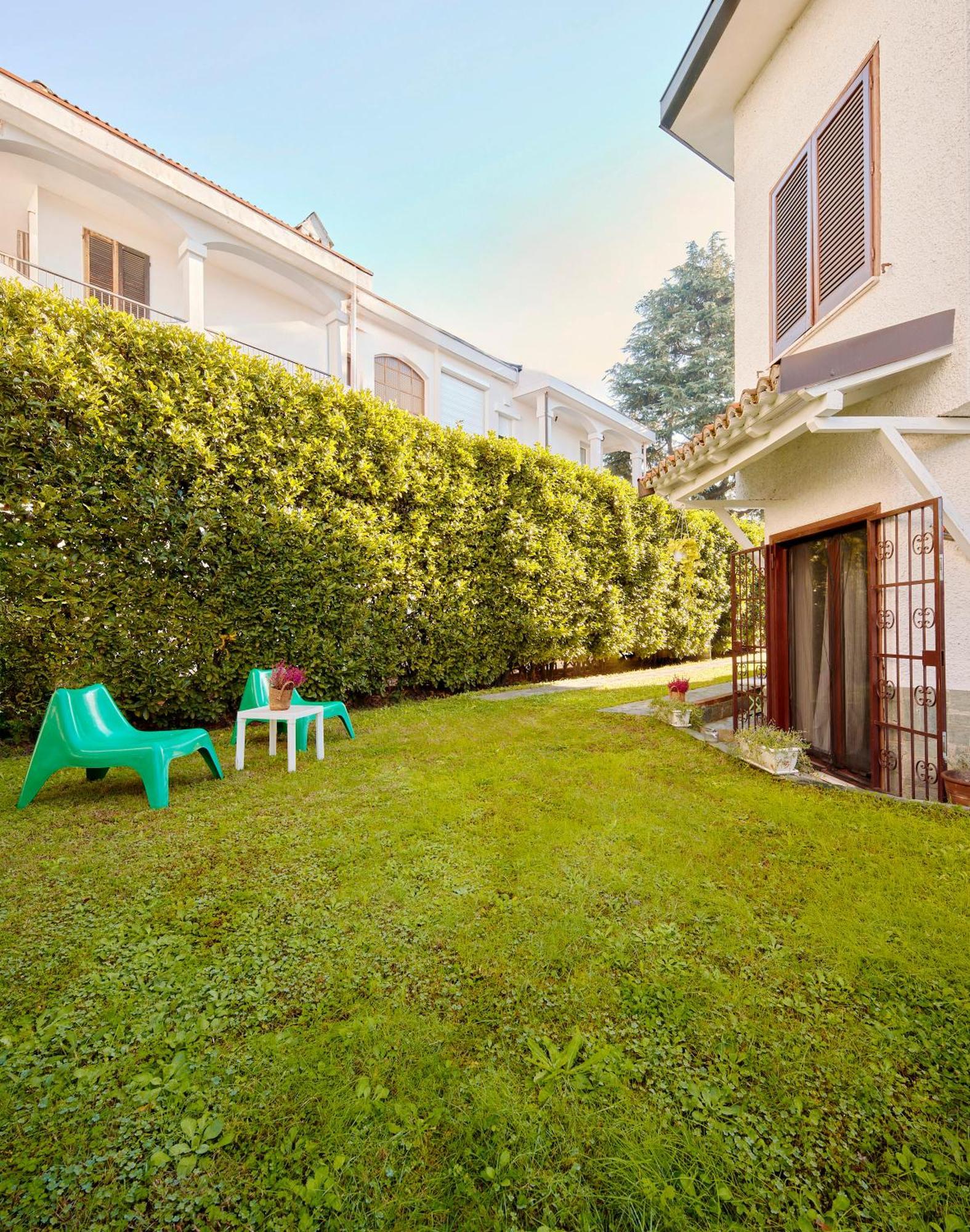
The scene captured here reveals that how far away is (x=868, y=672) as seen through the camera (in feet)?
15.1

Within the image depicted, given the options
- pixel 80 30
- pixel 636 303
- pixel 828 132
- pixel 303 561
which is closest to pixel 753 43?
pixel 828 132

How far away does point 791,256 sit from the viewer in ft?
19.3

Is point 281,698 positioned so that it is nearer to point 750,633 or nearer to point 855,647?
point 855,647

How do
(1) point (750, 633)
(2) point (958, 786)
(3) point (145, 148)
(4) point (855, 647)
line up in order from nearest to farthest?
(2) point (958, 786)
(4) point (855, 647)
(1) point (750, 633)
(3) point (145, 148)

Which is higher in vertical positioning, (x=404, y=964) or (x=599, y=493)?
(x=599, y=493)

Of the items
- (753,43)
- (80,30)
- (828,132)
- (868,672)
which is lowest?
(868,672)

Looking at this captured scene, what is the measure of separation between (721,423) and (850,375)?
4.23ft

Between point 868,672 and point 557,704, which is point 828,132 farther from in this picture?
point 557,704

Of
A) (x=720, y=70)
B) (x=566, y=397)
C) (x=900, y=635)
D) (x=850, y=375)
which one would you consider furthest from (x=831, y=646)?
(x=566, y=397)

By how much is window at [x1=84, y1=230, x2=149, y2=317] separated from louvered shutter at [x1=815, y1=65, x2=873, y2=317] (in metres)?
10.5

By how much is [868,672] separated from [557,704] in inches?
163

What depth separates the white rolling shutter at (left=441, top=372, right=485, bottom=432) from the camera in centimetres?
1602

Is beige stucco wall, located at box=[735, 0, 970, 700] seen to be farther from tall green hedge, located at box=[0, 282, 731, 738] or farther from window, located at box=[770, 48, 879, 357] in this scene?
tall green hedge, located at box=[0, 282, 731, 738]

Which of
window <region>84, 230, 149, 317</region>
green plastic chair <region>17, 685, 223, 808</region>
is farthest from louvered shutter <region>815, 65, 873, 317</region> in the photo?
window <region>84, 230, 149, 317</region>
